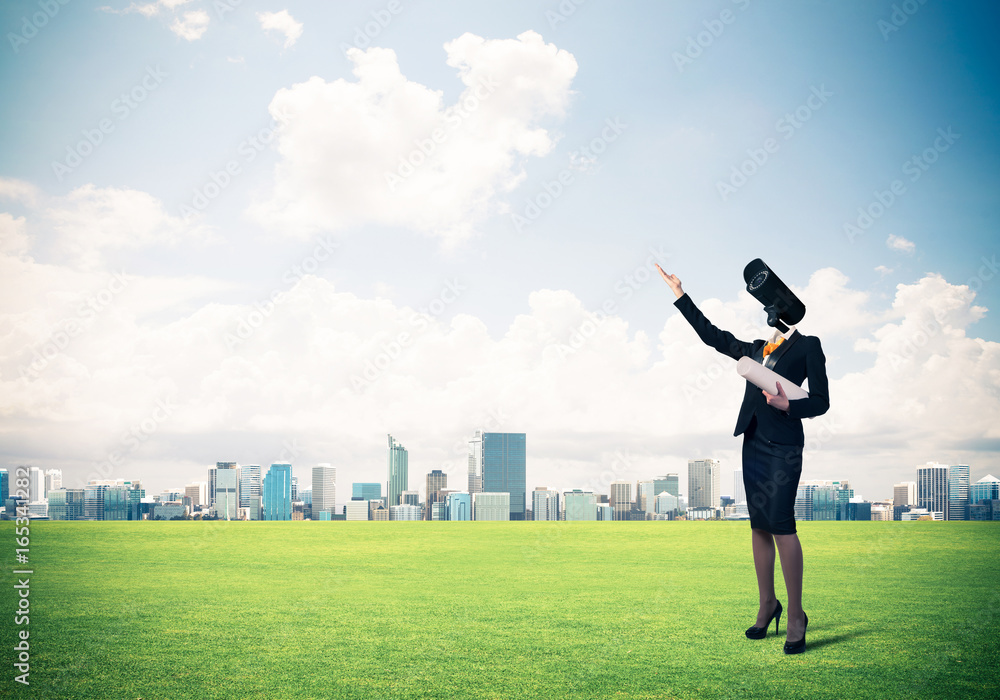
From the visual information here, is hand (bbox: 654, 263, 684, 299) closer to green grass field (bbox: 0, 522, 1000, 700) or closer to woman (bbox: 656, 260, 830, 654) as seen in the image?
woman (bbox: 656, 260, 830, 654)

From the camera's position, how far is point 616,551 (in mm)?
13633

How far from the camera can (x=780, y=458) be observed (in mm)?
5328

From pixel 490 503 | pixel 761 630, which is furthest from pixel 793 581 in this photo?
pixel 490 503

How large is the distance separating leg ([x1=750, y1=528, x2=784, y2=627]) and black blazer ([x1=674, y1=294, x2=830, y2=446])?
0.85 meters

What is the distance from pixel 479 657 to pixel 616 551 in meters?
8.99

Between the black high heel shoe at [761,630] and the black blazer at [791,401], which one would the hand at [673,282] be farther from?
the black high heel shoe at [761,630]

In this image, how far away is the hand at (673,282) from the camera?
5793mm

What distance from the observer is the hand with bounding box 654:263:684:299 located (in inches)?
228

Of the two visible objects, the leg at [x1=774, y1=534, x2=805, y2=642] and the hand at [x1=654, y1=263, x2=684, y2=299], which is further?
the hand at [x1=654, y1=263, x2=684, y2=299]

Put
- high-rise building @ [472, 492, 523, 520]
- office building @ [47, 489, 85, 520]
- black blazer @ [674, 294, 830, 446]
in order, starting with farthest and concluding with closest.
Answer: high-rise building @ [472, 492, 523, 520] < office building @ [47, 489, 85, 520] < black blazer @ [674, 294, 830, 446]

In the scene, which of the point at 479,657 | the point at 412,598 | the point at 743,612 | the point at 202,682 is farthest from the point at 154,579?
the point at 743,612

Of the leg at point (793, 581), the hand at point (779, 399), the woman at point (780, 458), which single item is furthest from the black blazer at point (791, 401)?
the leg at point (793, 581)

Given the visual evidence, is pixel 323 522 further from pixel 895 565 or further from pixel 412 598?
pixel 895 565

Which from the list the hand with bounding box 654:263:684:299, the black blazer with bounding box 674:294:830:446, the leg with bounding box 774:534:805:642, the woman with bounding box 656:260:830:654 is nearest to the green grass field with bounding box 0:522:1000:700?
the leg with bounding box 774:534:805:642
